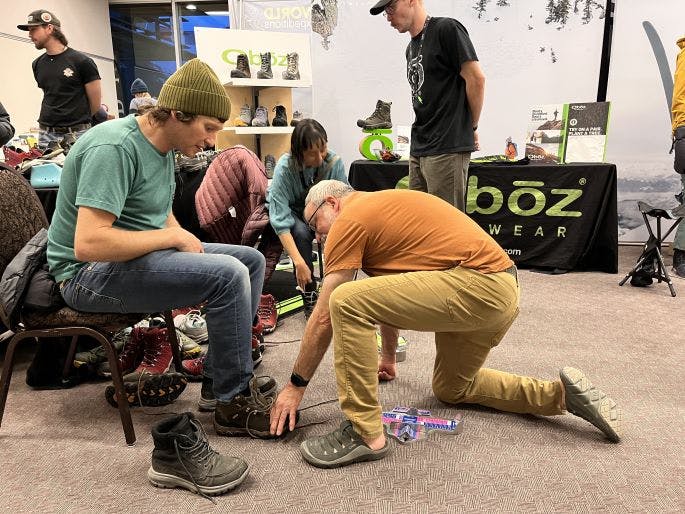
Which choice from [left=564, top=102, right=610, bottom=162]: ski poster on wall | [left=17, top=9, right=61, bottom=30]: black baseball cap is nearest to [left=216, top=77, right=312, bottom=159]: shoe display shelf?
[left=17, top=9, right=61, bottom=30]: black baseball cap

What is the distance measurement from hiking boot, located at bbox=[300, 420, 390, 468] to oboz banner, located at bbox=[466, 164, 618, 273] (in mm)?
2572

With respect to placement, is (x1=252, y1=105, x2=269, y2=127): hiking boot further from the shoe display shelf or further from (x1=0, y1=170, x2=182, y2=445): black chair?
(x1=0, y1=170, x2=182, y2=445): black chair

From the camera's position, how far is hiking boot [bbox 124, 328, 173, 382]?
207 centimetres

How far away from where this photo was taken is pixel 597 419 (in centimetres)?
162

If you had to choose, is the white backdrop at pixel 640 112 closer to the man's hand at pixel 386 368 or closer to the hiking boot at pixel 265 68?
the hiking boot at pixel 265 68

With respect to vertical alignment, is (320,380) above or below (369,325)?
below

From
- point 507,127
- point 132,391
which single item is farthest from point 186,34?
point 132,391

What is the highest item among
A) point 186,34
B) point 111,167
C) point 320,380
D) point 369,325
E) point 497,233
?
point 186,34

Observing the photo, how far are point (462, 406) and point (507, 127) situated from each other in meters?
3.42

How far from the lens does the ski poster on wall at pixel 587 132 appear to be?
373 centimetres

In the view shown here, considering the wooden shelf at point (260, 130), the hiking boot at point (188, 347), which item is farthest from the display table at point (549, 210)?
the hiking boot at point (188, 347)

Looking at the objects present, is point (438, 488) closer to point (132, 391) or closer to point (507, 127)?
point (132, 391)

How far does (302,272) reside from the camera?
2533mm

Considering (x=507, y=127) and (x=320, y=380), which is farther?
(x=507, y=127)
